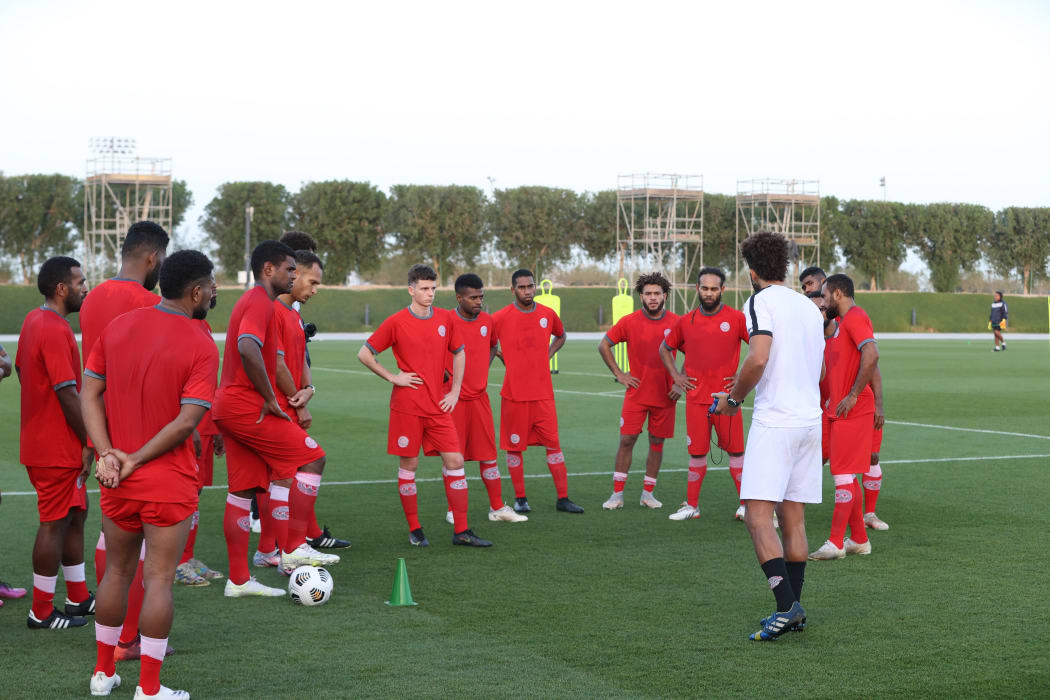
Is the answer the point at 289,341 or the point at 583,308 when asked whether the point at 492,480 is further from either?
the point at 583,308

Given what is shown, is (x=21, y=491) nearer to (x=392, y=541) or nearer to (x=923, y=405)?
(x=392, y=541)

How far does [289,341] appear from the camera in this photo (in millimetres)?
7906

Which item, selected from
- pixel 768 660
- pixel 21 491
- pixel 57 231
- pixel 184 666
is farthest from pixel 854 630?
pixel 57 231

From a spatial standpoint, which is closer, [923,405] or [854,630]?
[854,630]

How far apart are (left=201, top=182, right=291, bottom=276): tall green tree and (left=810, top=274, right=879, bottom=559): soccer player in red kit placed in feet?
235

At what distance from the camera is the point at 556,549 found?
28.6ft

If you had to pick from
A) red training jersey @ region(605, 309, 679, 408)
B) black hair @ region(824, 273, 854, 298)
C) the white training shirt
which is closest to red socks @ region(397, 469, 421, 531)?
red training jersey @ region(605, 309, 679, 408)

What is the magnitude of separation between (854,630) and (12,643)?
4640 millimetres

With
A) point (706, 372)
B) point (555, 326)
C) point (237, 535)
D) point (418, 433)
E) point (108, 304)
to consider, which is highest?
point (108, 304)

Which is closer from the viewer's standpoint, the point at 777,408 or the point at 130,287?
the point at 130,287

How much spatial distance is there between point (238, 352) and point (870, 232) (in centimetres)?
8193

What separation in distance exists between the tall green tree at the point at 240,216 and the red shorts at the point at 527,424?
69.3 meters

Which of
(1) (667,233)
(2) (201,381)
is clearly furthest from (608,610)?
(1) (667,233)

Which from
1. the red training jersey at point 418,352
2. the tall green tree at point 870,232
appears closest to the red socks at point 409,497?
the red training jersey at point 418,352
